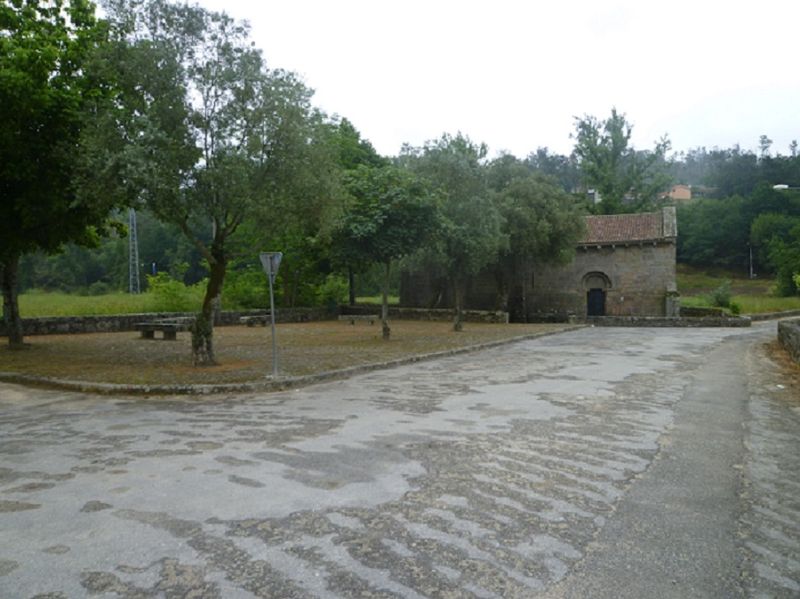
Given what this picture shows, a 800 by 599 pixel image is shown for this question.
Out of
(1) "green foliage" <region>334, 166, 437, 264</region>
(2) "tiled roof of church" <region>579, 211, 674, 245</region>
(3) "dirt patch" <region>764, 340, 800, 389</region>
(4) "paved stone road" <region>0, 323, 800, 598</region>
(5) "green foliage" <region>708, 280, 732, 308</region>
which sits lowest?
(3) "dirt patch" <region>764, 340, 800, 389</region>

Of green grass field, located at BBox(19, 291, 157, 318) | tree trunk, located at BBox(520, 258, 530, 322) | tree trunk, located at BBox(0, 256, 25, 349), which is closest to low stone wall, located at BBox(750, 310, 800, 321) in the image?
tree trunk, located at BBox(520, 258, 530, 322)

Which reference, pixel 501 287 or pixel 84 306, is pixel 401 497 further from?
pixel 501 287

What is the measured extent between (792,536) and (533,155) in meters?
105

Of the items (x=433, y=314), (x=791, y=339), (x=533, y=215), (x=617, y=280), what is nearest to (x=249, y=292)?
(x=433, y=314)

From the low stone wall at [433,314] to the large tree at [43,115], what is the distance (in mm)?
20290

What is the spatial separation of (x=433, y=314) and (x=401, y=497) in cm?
2855

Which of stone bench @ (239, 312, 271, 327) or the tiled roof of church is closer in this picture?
stone bench @ (239, 312, 271, 327)

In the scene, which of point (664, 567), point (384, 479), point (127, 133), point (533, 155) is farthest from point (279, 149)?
point (533, 155)

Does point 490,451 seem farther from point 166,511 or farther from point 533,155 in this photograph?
point 533,155

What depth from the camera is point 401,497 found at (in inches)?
188

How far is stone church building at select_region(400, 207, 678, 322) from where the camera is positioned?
36.1 m

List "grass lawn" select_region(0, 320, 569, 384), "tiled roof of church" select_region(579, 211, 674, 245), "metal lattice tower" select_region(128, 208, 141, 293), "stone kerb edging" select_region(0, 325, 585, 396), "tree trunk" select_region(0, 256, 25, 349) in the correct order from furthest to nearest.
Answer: "metal lattice tower" select_region(128, 208, 141, 293), "tiled roof of church" select_region(579, 211, 674, 245), "tree trunk" select_region(0, 256, 25, 349), "grass lawn" select_region(0, 320, 569, 384), "stone kerb edging" select_region(0, 325, 585, 396)

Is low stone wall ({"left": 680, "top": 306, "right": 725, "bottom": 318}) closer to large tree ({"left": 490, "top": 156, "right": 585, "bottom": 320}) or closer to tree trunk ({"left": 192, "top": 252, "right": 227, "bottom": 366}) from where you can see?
large tree ({"left": 490, "top": 156, "right": 585, "bottom": 320})

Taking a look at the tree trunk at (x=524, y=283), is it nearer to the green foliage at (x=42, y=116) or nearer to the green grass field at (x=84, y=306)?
the green grass field at (x=84, y=306)
